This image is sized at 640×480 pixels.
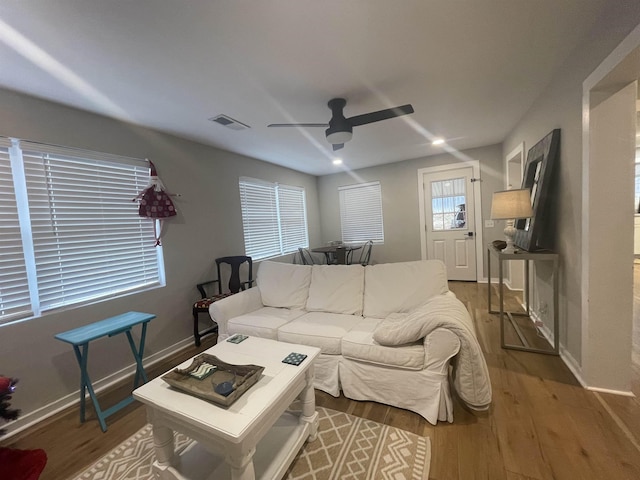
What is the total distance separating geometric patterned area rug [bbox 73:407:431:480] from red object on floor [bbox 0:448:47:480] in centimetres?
46

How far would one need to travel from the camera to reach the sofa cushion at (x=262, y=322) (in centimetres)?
221

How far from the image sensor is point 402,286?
2295mm

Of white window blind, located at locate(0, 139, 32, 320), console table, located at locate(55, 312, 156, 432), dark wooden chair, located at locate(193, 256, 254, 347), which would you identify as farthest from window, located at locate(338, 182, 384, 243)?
white window blind, located at locate(0, 139, 32, 320)

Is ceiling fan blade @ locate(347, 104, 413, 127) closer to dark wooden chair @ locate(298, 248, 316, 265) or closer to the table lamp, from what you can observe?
the table lamp

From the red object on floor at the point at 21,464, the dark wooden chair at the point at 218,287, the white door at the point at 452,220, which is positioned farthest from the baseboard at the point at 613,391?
the dark wooden chair at the point at 218,287

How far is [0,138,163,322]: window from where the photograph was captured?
6.29ft

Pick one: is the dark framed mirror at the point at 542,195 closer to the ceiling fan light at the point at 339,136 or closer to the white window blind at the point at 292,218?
the ceiling fan light at the point at 339,136

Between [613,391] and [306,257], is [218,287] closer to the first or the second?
[306,257]

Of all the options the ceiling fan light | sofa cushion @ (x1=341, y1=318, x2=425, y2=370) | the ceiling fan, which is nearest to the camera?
sofa cushion @ (x1=341, y1=318, x2=425, y2=370)

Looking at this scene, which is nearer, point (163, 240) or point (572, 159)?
point (572, 159)

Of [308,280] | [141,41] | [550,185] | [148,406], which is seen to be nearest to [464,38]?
[550,185]

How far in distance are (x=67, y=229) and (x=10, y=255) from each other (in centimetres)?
37

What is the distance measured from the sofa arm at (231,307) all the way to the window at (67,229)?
36.5 inches

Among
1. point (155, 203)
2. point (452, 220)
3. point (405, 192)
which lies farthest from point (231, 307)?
point (452, 220)
